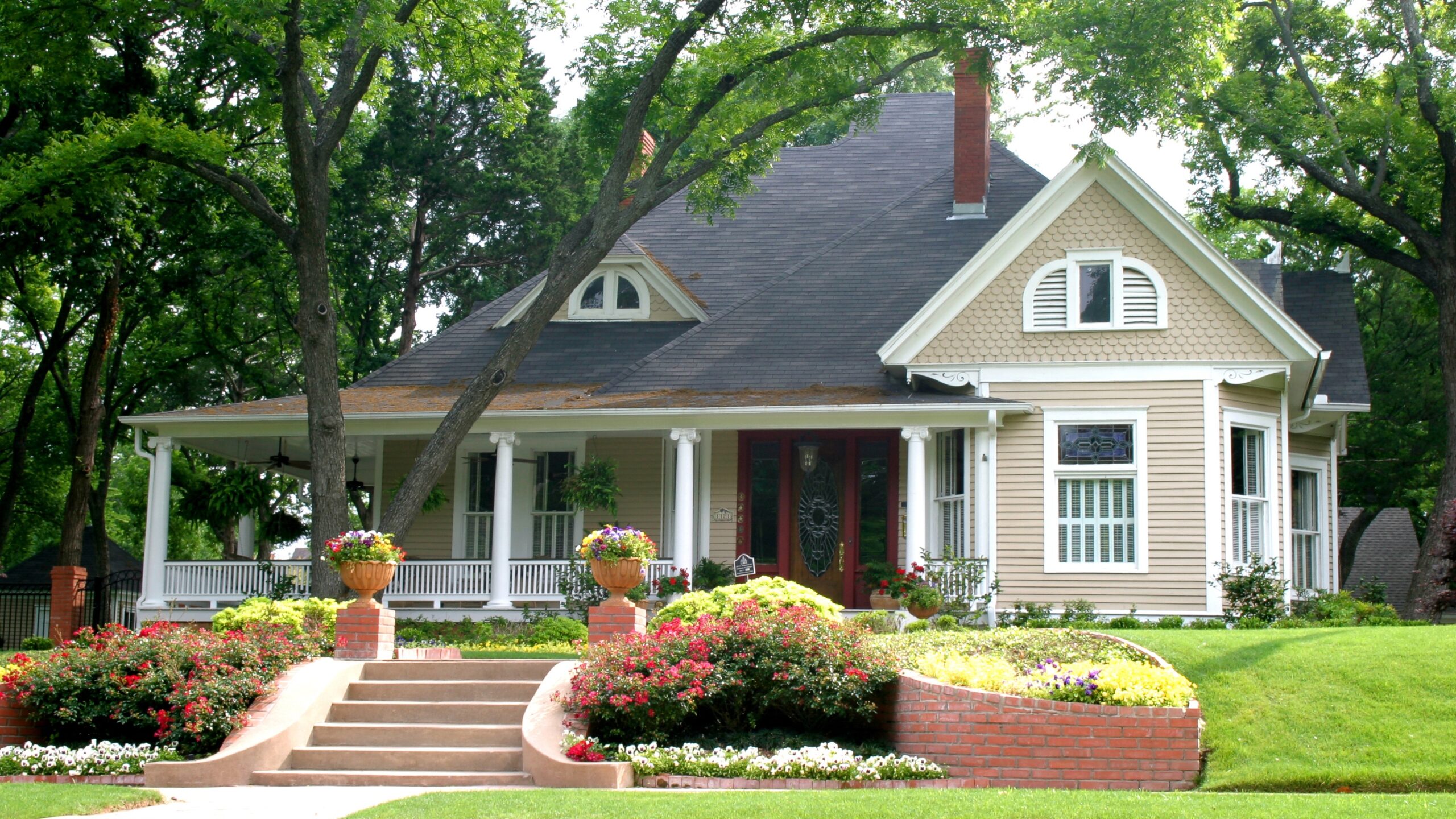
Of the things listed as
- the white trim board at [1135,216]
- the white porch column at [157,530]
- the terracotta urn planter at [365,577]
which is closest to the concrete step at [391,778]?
the terracotta urn planter at [365,577]

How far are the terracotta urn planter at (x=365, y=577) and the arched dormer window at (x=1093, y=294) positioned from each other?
347 inches

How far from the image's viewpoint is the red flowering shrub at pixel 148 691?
11.3m

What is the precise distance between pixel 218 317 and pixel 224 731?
20944 millimetres

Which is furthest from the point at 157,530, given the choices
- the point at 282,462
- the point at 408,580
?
the point at 408,580

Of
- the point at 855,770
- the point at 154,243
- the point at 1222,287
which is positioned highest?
the point at 154,243

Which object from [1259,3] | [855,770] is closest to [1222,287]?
[1259,3]

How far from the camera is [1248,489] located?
18000mm

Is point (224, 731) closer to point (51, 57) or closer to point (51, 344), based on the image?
point (51, 57)

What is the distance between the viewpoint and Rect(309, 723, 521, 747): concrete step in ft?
Result: 38.0

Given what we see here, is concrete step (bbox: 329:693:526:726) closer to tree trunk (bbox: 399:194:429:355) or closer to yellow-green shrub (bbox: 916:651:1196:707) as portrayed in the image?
yellow-green shrub (bbox: 916:651:1196:707)

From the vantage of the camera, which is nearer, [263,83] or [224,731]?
[224,731]

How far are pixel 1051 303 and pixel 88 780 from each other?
40.4ft

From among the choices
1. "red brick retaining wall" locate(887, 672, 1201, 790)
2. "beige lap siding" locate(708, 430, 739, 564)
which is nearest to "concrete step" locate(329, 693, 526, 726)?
"red brick retaining wall" locate(887, 672, 1201, 790)

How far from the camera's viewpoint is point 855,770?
10219 mm
